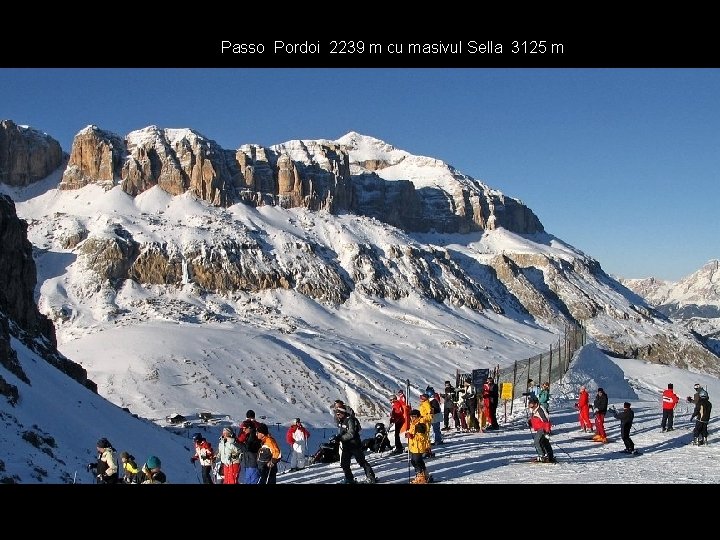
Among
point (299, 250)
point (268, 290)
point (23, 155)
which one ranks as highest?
point (23, 155)

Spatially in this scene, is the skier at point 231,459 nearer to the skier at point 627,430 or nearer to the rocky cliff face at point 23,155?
the skier at point 627,430

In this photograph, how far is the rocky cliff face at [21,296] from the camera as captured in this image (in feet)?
121

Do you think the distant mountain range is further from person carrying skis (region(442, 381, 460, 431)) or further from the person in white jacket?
the person in white jacket

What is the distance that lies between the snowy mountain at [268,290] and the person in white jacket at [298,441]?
1323 cm

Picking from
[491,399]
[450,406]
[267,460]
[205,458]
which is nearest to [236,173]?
[450,406]

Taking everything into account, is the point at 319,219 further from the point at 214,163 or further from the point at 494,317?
the point at 494,317

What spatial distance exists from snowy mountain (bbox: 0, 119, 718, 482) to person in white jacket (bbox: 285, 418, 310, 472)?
13227 millimetres

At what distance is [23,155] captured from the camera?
416 feet

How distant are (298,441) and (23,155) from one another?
130083 mm

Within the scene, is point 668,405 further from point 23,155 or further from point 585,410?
point 23,155

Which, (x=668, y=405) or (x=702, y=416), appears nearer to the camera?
(x=702, y=416)

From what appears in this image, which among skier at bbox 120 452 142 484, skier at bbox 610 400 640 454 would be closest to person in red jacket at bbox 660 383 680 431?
skier at bbox 610 400 640 454
